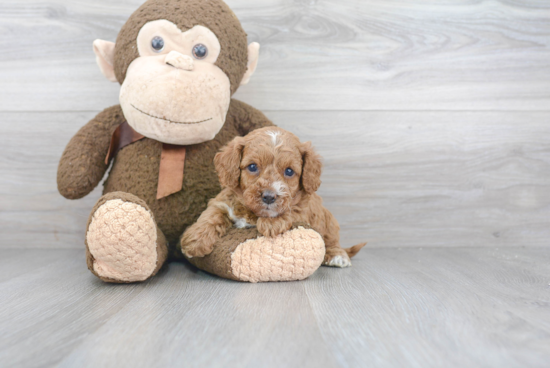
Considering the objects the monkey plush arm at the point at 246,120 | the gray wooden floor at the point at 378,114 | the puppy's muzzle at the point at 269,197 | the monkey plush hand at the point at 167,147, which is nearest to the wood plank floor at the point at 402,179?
the gray wooden floor at the point at 378,114

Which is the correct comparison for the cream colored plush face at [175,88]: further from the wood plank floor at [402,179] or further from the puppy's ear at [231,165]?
the wood plank floor at [402,179]

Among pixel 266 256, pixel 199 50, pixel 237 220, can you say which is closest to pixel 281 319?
pixel 266 256

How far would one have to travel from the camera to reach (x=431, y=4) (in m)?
1.48

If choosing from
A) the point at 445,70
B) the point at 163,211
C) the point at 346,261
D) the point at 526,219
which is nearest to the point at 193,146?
the point at 163,211

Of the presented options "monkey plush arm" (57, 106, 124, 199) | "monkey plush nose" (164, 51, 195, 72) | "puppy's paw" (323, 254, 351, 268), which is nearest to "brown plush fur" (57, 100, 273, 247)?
"monkey plush arm" (57, 106, 124, 199)

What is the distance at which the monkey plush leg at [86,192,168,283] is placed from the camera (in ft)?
2.84

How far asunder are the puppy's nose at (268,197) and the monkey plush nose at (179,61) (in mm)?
397

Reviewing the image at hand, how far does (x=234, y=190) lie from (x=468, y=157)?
98cm

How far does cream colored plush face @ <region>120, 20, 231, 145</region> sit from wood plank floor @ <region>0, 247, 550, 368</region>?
1.28ft

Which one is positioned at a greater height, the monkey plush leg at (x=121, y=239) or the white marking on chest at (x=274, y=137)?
the white marking on chest at (x=274, y=137)

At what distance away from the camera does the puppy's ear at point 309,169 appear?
1.01 metres

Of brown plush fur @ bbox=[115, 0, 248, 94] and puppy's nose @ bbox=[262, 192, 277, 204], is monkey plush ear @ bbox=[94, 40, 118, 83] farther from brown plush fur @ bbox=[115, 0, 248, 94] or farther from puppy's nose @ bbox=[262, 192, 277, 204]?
puppy's nose @ bbox=[262, 192, 277, 204]

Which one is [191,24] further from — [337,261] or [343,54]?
[337,261]

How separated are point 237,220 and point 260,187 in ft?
0.52
